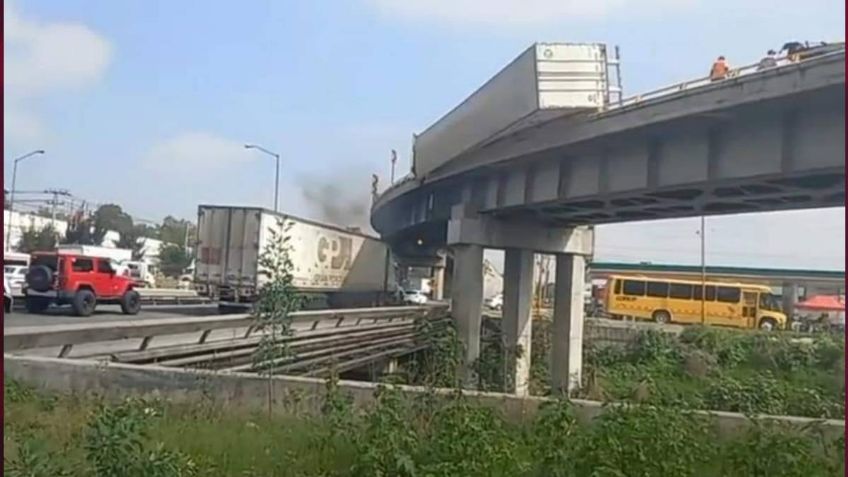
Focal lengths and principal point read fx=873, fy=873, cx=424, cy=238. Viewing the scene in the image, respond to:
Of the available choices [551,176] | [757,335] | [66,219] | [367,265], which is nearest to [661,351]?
[757,335]

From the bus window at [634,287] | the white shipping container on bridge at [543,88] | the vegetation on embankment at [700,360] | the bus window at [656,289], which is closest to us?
the white shipping container on bridge at [543,88]

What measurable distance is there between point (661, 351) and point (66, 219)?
26.5 meters

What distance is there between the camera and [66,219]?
39.6 m

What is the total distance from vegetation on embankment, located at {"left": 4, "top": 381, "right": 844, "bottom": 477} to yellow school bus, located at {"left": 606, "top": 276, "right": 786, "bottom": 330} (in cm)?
4274

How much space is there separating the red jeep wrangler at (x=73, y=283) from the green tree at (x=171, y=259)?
61.1 ft

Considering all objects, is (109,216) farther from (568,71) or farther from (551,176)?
(568,71)

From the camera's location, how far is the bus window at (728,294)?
49.0 metres

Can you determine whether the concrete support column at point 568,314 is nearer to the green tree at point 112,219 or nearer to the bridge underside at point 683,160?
the bridge underside at point 683,160

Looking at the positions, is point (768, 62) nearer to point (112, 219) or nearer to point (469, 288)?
point (469, 288)

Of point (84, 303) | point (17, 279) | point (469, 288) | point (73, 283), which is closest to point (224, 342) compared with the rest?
point (73, 283)

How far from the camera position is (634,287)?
5200 centimetres

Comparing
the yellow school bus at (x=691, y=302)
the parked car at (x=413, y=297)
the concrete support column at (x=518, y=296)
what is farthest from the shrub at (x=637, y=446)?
the yellow school bus at (x=691, y=302)

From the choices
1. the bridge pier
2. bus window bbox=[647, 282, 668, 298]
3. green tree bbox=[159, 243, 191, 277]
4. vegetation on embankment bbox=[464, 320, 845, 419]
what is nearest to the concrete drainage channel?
vegetation on embankment bbox=[464, 320, 845, 419]

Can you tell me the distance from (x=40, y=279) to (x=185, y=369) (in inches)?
738
